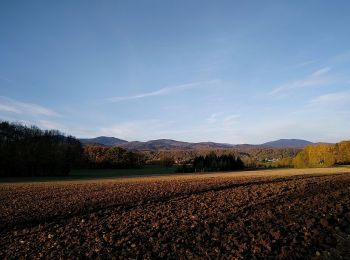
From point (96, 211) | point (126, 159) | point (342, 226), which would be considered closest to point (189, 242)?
A: point (342, 226)

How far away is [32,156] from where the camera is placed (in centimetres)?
8894

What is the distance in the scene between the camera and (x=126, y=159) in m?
131

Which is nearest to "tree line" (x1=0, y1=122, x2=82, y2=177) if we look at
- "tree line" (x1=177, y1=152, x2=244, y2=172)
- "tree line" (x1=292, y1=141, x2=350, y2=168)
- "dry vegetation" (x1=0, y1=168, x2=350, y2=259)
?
"tree line" (x1=177, y1=152, x2=244, y2=172)

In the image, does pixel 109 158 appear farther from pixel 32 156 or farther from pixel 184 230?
pixel 184 230

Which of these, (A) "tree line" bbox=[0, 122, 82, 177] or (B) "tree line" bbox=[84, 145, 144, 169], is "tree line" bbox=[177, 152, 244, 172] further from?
(A) "tree line" bbox=[0, 122, 82, 177]

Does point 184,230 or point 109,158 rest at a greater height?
point 109,158

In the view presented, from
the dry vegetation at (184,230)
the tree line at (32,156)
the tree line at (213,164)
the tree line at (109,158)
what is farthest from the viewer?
the tree line at (109,158)

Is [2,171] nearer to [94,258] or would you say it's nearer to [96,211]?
[96,211]

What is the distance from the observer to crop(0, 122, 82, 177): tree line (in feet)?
279

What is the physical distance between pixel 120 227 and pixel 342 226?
10649mm

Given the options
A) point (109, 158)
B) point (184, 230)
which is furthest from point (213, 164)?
point (184, 230)

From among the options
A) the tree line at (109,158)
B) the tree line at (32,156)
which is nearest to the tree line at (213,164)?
the tree line at (109,158)

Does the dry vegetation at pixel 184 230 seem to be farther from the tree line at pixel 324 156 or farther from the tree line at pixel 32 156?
the tree line at pixel 324 156

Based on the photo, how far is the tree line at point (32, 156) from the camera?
85125 mm
